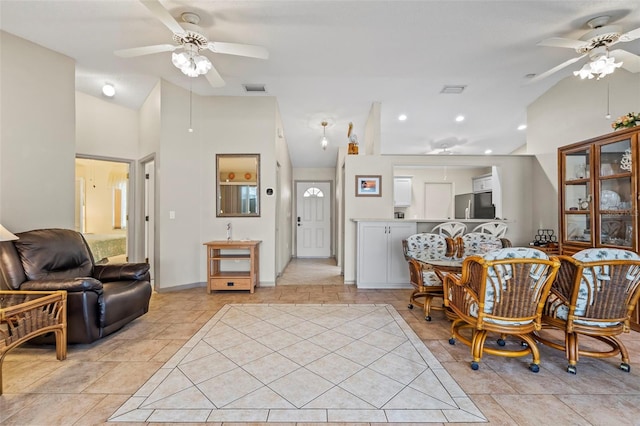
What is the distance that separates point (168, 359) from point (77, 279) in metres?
1.03

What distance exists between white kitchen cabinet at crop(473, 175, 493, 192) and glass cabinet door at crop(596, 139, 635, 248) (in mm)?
3319

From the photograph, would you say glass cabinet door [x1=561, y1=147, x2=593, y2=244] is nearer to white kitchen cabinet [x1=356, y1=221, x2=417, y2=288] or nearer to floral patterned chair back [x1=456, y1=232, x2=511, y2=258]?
floral patterned chair back [x1=456, y1=232, x2=511, y2=258]

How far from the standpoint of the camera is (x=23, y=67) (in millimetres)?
2973

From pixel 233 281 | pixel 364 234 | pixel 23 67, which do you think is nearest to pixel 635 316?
pixel 364 234

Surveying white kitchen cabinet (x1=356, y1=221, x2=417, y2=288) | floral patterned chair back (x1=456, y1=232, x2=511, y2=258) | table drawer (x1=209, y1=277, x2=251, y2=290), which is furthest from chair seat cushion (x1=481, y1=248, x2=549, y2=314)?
table drawer (x1=209, y1=277, x2=251, y2=290)

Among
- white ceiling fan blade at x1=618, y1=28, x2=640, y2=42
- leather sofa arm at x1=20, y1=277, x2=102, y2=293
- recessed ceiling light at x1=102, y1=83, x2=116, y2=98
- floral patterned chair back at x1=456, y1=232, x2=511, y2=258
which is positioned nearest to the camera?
leather sofa arm at x1=20, y1=277, x2=102, y2=293

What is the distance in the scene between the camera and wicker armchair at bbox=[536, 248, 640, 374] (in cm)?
195

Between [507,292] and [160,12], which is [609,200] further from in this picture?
[160,12]

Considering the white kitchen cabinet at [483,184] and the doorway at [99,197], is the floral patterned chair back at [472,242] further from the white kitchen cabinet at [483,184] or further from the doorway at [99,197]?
the doorway at [99,197]

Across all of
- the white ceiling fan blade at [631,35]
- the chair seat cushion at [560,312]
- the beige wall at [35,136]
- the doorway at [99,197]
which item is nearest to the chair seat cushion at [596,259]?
the chair seat cushion at [560,312]

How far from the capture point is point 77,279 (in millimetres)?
2363

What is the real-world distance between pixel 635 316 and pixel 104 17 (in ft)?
19.2

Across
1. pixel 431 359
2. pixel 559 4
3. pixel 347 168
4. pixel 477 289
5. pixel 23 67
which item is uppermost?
pixel 559 4

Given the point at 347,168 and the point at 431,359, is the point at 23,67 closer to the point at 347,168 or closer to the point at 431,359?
the point at 347,168
